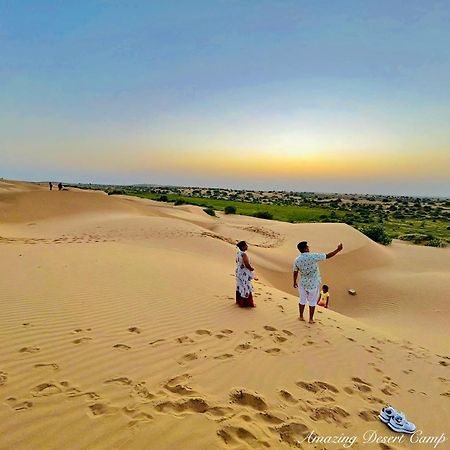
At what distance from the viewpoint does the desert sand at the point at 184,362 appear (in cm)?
363

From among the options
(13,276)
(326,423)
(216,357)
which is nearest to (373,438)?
(326,423)

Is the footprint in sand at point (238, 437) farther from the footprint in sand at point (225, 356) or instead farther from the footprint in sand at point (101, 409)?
the footprint in sand at point (225, 356)

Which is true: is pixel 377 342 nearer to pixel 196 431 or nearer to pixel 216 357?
pixel 216 357

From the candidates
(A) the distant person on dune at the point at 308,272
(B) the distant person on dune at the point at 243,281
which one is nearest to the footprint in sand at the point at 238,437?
(A) the distant person on dune at the point at 308,272

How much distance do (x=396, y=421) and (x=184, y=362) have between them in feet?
8.53

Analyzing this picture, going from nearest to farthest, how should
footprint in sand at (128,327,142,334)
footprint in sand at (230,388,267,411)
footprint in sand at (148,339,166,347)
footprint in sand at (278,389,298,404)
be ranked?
footprint in sand at (230,388,267,411)
footprint in sand at (278,389,298,404)
footprint in sand at (148,339,166,347)
footprint in sand at (128,327,142,334)

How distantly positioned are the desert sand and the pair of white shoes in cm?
12

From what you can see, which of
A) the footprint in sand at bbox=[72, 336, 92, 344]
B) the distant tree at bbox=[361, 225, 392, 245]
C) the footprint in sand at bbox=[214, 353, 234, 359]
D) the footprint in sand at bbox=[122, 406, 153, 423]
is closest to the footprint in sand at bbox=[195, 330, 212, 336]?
the footprint in sand at bbox=[214, 353, 234, 359]

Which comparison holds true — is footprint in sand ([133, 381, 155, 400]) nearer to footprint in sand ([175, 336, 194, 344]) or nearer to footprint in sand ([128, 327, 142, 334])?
footprint in sand ([175, 336, 194, 344])

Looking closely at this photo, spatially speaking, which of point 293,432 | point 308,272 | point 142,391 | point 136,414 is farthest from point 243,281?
point 136,414

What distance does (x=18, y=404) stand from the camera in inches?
148

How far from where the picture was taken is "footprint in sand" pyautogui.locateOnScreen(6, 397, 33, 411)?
3.70 m

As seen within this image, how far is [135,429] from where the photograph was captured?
3.51 meters

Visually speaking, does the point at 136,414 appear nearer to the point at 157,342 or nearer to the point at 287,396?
the point at 287,396
